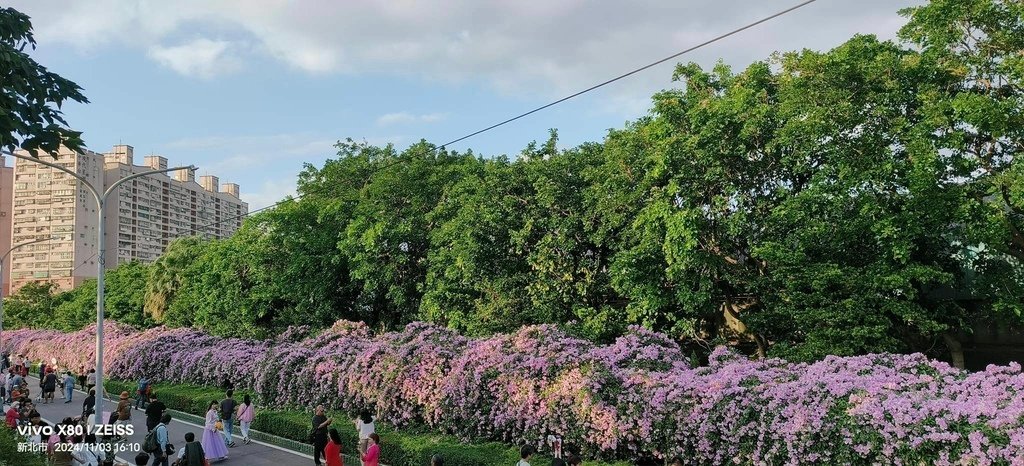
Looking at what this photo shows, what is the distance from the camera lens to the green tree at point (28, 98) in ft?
18.5

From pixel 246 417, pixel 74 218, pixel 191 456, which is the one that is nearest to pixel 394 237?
pixel 246 417

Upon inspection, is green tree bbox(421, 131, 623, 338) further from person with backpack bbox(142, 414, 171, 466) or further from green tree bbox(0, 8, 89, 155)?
green tree bbox(0, 8, 89, 155)

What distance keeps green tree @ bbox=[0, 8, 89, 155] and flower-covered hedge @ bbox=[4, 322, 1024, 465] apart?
929 cm

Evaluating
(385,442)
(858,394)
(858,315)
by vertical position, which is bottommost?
(385,442)

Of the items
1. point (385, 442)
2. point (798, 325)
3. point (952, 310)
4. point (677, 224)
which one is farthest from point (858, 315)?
point (385, 442)

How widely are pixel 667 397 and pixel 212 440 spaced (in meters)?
10.4

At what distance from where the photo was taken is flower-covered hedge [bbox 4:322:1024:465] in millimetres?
8914

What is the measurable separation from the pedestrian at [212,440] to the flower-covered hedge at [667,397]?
3.61 metres

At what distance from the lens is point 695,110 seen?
16.0 meters

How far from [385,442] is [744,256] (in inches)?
384

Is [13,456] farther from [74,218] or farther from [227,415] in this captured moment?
[74,218]

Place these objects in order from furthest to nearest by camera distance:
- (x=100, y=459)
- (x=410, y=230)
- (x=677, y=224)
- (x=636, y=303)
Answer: (x=410, y=230) < (x=636, y=303) < (x=677, y=224) < (x=100, y=459)

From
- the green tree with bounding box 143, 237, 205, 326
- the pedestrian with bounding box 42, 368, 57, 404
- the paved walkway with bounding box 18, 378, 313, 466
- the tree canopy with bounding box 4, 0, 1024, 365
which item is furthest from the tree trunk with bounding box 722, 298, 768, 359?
the green tree with bounding box 143, 237, 205, 326

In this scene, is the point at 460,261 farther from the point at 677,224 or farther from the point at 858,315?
the point at 858,315
